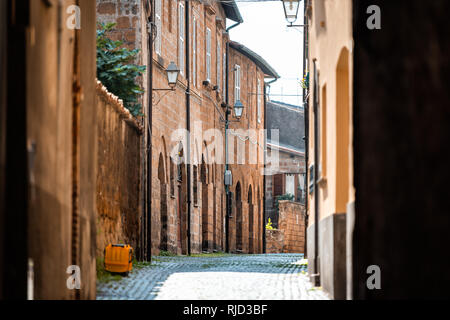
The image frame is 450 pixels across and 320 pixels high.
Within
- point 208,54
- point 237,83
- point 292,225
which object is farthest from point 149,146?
point 292,225

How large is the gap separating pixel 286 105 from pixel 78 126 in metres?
44.1

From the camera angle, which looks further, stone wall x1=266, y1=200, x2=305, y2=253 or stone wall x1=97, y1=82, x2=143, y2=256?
stone wall x1=266, y1=200, x2=305, y2=253

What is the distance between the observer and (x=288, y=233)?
127 ft

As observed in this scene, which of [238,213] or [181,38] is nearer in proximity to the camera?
[181,38]

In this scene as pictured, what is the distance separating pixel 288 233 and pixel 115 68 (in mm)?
22034

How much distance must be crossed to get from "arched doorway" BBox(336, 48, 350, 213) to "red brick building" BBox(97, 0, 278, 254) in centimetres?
847

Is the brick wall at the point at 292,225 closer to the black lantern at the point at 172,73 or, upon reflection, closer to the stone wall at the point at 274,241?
the stone wall at the point at 274,241

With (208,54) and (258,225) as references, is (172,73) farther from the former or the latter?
(258,225)

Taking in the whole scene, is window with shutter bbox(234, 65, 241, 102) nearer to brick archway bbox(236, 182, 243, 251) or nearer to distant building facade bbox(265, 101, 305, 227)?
brick archway bbox(236, 182, 243, 251)

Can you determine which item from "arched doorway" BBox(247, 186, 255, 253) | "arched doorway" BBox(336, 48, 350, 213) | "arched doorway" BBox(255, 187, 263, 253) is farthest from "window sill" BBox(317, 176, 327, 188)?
"arched doorway" BBox(255, 187, 263, 253)

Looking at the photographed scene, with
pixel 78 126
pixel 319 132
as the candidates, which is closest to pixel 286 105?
pixel 319 132

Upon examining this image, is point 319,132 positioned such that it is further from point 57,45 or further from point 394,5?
point 394,5

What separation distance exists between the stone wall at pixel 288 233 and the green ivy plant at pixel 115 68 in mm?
19900

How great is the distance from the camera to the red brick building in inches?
846
